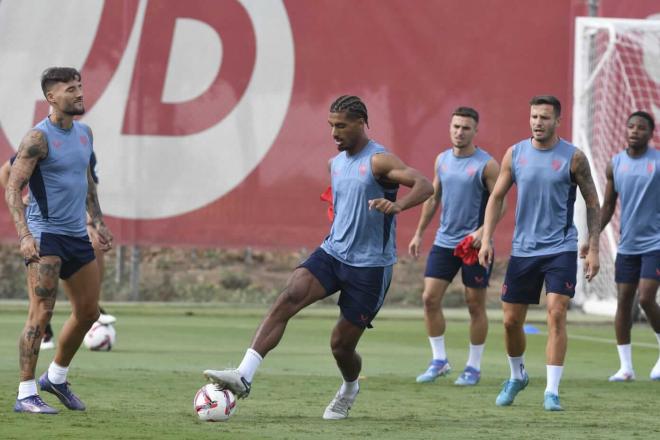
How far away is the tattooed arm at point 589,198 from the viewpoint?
1055 cm

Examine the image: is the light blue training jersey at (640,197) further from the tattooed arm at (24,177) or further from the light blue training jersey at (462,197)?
the tattooed arm at (24,177)

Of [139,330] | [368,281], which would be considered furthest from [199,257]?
[368,281]

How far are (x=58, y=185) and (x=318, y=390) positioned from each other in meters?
2.97

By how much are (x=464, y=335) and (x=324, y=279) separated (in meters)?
8.86

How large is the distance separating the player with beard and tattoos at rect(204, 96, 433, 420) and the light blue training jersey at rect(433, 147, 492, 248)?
336 centimetres

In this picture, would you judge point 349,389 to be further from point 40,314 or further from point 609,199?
point 609,199

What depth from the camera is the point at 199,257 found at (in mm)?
31516

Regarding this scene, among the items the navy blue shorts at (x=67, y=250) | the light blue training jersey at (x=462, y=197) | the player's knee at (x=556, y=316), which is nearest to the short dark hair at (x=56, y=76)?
the navy blue shorts at (x=67, y=250)

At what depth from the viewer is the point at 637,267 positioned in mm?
13219

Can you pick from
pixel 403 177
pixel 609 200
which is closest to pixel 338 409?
pixel 403 177

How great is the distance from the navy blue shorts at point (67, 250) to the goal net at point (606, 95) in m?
12.3

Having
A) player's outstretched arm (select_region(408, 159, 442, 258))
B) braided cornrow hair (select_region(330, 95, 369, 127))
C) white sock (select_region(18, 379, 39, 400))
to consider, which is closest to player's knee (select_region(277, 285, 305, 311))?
braided cornrow hair (select_region(330, 95, 369, 127))

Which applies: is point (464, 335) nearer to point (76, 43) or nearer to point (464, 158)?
point (464, 158)

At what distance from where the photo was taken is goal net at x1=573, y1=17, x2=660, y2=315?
69.4 ft
